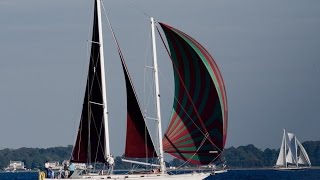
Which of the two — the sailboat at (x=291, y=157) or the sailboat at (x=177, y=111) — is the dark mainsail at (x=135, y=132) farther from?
the sailboat at (x=291, y=157)

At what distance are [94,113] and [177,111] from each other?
4952mm

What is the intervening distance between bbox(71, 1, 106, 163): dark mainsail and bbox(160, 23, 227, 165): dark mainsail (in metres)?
3.93

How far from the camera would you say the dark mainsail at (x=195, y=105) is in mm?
57281

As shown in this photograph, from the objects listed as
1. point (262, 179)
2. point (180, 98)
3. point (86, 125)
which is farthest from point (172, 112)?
point (262, 179)

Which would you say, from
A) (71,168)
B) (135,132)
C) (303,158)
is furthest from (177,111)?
(303,158)

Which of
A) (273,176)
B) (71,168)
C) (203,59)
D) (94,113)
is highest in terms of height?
(203,59)


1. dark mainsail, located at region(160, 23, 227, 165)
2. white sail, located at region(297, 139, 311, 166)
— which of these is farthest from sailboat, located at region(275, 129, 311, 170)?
dark mainsail, located at region(160, 23, 227, 165)

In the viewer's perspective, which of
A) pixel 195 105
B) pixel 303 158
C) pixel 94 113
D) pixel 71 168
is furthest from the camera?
pixel 303 158

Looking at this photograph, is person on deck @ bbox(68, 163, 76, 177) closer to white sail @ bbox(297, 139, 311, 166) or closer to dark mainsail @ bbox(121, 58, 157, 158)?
dark mainsail @ bbox(121, 58, 157, 158)

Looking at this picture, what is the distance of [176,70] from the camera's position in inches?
2298

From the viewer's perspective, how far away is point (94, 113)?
192 feet

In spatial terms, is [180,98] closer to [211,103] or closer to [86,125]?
[211,103]

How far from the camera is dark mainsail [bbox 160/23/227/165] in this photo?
57.3 metres

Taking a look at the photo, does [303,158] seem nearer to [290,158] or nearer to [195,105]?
[290,158]
